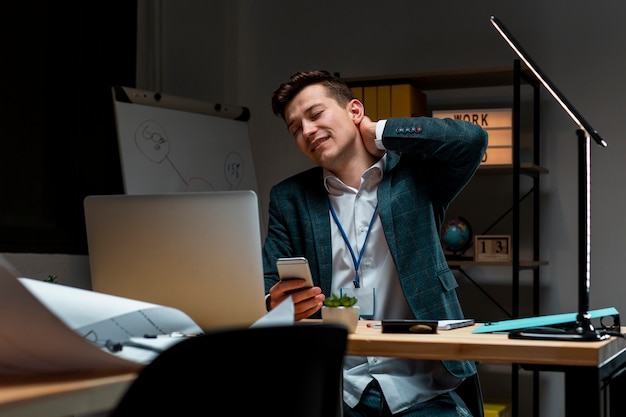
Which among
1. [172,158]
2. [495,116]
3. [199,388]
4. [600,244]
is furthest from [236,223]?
[600,244]

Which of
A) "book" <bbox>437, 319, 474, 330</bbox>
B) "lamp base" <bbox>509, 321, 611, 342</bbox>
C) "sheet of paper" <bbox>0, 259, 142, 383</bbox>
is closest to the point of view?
"sheet of paper" <bbox>0, 259, 142, 383</bbox>

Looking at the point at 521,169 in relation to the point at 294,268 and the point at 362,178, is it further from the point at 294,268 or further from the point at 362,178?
the point at 294,268

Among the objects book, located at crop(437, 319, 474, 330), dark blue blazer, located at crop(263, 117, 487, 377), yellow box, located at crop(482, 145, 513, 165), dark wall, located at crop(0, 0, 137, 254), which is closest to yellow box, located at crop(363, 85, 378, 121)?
yellow box, located at crop(482, 145, 513, 165)

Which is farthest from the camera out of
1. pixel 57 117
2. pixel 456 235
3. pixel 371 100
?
pixel 371 100

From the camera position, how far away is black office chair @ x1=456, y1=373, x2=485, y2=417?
212 cm

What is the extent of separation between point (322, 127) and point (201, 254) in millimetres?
929

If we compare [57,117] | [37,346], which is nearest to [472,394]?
[37,346]

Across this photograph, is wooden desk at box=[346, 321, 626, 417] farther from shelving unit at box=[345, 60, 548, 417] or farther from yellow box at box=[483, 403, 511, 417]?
shelving unit at box=[345, 60, 548, 417]

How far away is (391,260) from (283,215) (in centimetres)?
35

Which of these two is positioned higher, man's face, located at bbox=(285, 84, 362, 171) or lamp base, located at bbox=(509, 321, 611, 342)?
man's face, located at bbox=(285, 84, 362, 171)

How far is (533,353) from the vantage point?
1.38 m

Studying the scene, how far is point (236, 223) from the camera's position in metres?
1.61

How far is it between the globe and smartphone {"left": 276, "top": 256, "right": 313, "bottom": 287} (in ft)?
7.50

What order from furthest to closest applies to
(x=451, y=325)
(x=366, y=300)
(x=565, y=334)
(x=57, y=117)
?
(x=57, y=117) < (x=366, y=300) < (x=451, y=325) < (x=565, y=334)
